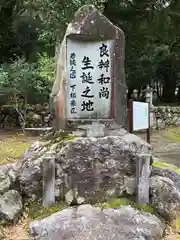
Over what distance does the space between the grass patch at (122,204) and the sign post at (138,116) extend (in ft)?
5.39

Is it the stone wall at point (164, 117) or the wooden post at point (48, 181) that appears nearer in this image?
the wooden post at point (48, 181)

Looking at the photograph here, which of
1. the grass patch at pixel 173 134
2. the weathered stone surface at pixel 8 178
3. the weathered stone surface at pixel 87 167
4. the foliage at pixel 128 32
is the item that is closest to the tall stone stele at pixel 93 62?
the weathered stone surface at pixel 87 167

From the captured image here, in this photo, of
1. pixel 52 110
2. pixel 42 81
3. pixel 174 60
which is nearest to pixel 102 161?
A: pixel 52 110

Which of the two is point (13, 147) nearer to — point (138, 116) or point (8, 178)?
point (138, 116)

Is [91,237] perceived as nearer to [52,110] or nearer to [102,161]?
[102,161]

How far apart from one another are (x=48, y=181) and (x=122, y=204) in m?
0.86

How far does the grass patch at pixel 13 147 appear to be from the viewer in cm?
776

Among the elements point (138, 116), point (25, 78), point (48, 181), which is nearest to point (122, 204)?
point (48, 181)

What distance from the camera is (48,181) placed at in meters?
4.09

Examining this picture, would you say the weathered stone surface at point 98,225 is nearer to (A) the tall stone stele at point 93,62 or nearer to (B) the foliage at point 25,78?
(A) the tall stone stele at point 93,62

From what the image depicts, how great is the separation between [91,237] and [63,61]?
2041 millimetres

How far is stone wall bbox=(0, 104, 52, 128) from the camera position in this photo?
12.3 meters

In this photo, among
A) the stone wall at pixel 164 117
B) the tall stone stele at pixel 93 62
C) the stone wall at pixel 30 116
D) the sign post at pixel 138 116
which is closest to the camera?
the tall stone stele at pixel 93 62

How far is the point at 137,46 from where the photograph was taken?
11.9m
